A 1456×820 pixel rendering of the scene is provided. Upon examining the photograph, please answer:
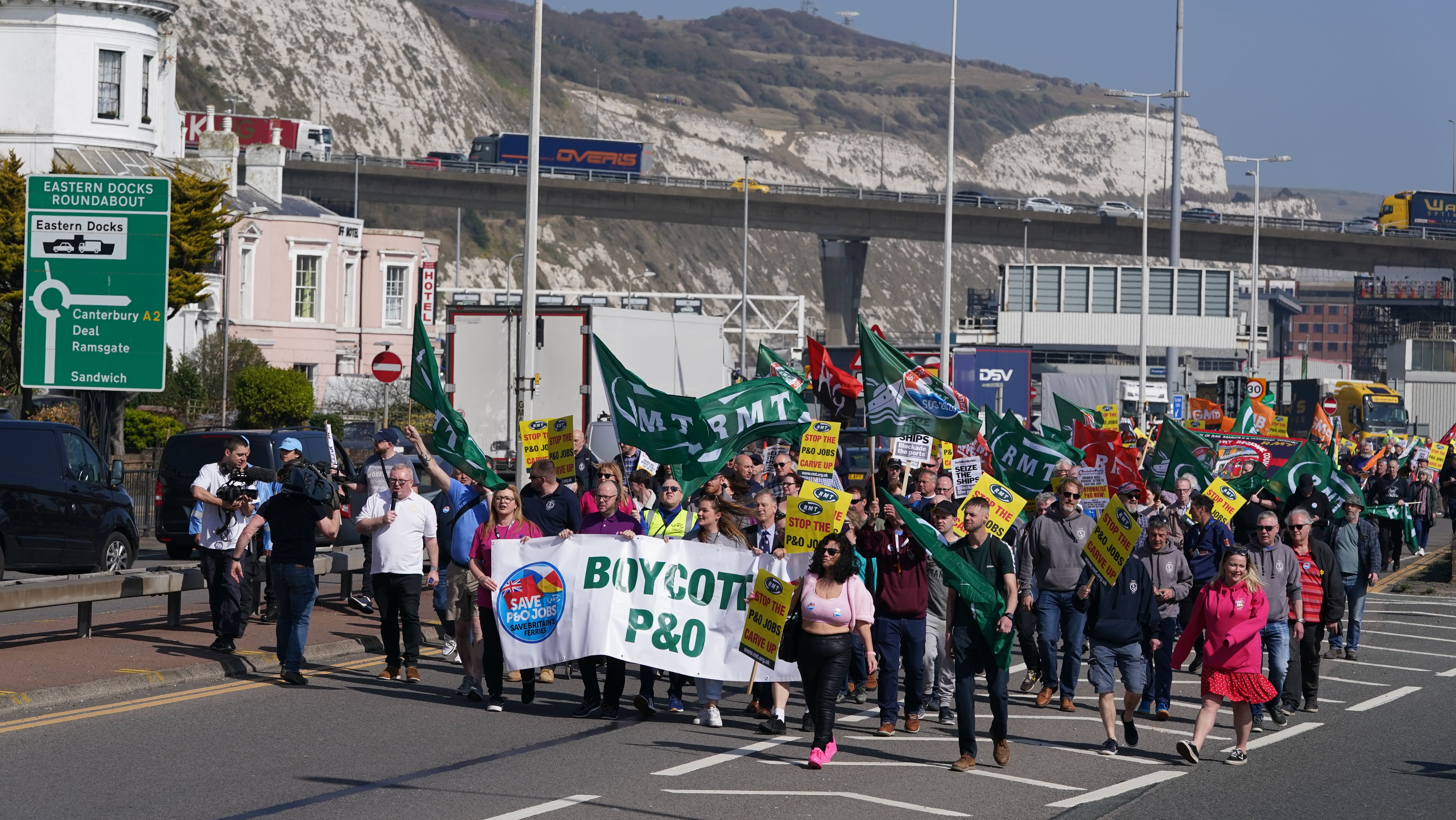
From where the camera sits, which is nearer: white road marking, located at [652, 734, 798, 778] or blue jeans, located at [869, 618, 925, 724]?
white road marking, located at [652, 734, 798, 778]

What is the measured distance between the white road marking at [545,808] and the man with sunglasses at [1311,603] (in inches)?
252

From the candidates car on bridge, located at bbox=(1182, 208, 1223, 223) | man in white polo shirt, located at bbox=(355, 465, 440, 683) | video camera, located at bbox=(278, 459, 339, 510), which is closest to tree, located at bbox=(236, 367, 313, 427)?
man in white polo shirt, located at bbox=(355, 465, 440, 683)

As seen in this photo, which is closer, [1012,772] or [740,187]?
[1012,772]

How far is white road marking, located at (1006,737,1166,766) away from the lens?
11.2 m

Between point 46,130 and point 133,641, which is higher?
point 46,130

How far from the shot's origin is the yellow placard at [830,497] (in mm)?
11750

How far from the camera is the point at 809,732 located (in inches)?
466

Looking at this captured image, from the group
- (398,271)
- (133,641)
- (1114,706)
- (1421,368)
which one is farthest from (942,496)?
(1421,368)

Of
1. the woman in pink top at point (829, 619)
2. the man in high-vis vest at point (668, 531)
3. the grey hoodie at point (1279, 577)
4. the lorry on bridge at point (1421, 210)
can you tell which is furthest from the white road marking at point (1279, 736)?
the lorry on bridge at point (1421, 210)

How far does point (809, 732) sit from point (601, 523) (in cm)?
225

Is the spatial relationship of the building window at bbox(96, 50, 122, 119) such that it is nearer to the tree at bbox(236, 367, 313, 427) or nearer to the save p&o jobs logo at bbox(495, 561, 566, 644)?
the tree at bbox(236, 367, 313, 427)

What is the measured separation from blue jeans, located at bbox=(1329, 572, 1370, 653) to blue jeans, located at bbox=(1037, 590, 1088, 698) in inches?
170

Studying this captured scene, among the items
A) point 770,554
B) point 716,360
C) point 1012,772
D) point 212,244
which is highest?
point 212,244

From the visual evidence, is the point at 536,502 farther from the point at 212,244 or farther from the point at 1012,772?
the point at 212,244
